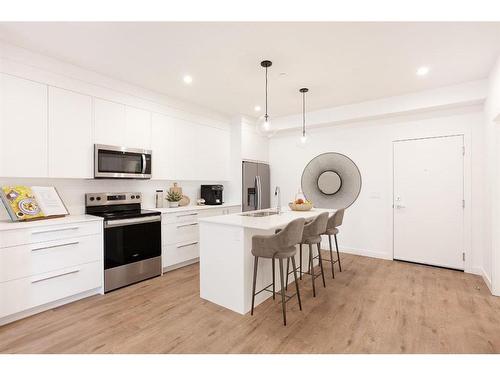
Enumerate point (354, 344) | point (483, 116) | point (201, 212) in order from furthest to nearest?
point (201, 212)
point (483, 116)
point (354, 344)

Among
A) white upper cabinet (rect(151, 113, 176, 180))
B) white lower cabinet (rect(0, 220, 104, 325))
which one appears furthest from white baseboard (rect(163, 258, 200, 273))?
white upper cabinet (rect(151, 113, 176, 180))

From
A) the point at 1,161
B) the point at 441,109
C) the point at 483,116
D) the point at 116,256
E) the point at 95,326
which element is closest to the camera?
the point at 95,326

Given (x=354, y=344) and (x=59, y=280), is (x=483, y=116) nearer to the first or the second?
(x=354, y=344)

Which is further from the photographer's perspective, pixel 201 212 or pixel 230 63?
pixel 201 212

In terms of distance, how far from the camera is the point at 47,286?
257cm

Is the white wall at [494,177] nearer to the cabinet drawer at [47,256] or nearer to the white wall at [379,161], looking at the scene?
the white wall at [379,161]

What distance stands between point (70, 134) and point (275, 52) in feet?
8.04

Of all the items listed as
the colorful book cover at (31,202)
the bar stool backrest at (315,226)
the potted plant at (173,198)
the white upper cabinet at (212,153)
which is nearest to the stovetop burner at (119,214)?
the colorful book cover at (31,202)

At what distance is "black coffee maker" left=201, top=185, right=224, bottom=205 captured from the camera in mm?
4754

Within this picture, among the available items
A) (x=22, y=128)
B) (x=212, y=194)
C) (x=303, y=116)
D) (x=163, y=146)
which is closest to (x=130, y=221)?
(x=163, y=146)

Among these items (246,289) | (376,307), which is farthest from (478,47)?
(246,289)

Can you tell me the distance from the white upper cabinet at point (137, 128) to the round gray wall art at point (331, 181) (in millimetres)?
3052

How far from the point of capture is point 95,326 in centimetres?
233

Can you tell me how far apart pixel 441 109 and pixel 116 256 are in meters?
4.93
